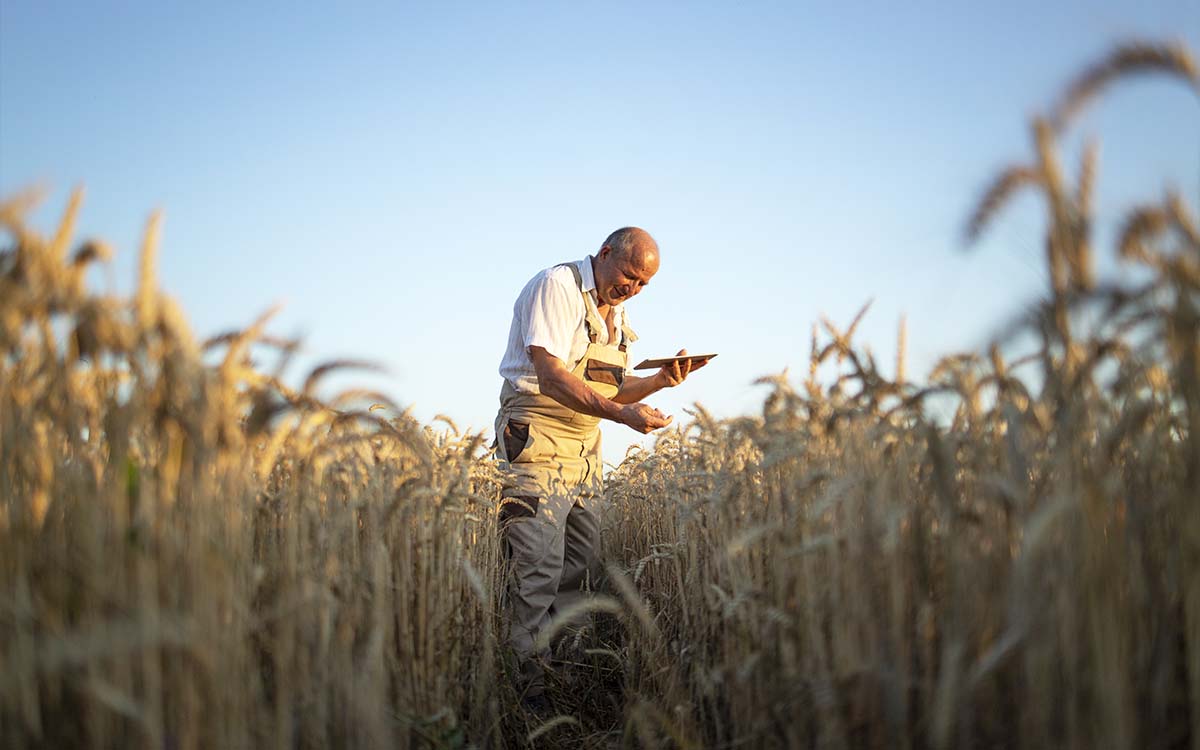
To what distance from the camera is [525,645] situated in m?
4.28

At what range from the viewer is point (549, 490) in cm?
450

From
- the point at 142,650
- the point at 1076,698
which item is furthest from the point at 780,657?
the point at 142,650

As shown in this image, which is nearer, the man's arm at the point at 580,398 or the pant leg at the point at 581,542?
the man's arm at the point at 580,398

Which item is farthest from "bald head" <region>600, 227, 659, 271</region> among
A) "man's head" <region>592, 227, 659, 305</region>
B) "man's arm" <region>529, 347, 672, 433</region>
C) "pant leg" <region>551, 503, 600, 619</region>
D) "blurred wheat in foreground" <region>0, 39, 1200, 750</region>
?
"blurred wheat in foreground" <region>0, 39, 1200, 750</region>

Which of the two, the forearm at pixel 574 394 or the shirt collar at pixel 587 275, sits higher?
the shirt collar at pixel 587 275

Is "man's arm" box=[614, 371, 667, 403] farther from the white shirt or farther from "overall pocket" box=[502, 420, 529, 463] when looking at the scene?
"overall pocket" box=[502, 420, 529, 463]

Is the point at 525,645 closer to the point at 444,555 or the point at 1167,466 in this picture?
the point at 444,555

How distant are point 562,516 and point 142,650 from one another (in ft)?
9.80

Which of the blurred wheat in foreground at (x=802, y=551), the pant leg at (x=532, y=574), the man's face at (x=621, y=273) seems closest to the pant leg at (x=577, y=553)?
the pant leg at (x=532, y=574)

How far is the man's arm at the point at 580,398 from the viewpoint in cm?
429

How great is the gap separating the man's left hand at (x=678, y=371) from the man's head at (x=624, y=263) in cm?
50

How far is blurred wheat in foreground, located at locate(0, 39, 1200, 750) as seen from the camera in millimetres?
1634

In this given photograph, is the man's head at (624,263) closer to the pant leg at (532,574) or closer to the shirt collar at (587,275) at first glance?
the shirt collar at (587,275)

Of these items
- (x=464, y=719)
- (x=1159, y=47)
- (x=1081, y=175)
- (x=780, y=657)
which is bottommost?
(x=464, y=719)
